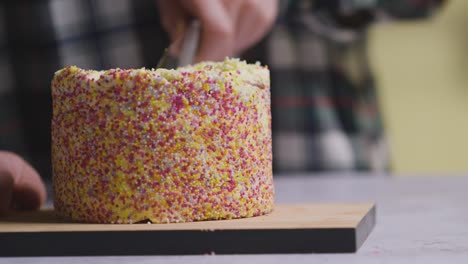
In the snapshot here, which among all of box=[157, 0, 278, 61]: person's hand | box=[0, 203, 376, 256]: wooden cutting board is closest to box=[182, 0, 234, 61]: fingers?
box=[157, 0, 278, 61]: person's hand

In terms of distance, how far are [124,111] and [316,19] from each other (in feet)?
6.27

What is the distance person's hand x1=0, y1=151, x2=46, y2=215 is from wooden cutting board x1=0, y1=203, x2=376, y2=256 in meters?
0.20

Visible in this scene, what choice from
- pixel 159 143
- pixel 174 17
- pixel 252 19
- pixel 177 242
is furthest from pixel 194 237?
pixel 252 19

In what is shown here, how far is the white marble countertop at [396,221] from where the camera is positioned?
90 cm

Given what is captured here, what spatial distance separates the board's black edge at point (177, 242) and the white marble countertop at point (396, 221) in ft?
0.05

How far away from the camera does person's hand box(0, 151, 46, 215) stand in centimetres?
121

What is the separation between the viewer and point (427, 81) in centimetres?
311

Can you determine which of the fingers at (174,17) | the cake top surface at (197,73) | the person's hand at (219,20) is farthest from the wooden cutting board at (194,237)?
the fingers at (174,17)

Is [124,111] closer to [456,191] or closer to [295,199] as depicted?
[295,199]

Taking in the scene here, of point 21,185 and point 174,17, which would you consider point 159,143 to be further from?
point 174,17

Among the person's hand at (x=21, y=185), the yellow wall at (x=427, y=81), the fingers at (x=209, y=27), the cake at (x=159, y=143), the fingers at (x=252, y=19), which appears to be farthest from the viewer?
the yellow wall at (x=427, y=81)

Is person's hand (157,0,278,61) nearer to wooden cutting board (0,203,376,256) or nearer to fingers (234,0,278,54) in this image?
fingers (234,0,278,54)

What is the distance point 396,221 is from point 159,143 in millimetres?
390

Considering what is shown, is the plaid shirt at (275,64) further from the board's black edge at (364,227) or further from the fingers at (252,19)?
the board's black edge at (364,227)
